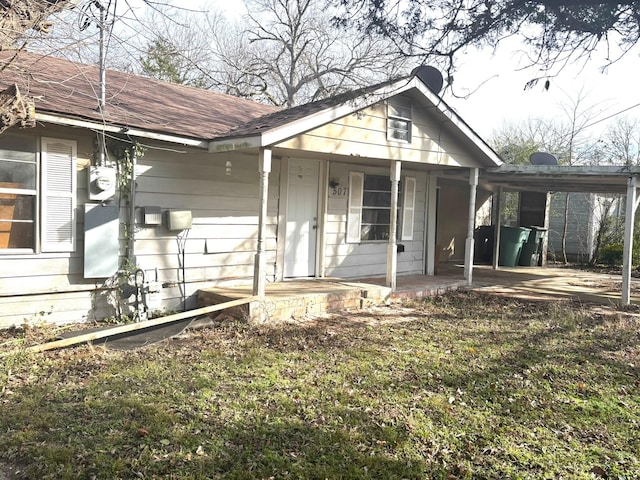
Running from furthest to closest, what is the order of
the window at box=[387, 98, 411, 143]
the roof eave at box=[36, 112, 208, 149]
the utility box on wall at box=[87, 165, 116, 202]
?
the window at box=[387, 98, 411, 143] → the utility box on wall at box=[87, 165, 116, 202] → the roof eave at box=[36, 112, 208, 149]

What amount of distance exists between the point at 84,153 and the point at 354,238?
522 centimetres

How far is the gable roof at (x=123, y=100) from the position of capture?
6.00 metres

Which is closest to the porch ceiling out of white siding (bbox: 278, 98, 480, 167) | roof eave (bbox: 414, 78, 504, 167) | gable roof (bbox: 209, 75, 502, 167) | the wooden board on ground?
roof eave (bbox: 414, 78, 504, 167)

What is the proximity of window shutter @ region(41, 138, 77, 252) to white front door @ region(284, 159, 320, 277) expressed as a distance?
363 cm

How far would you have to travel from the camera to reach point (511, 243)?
1510 cm

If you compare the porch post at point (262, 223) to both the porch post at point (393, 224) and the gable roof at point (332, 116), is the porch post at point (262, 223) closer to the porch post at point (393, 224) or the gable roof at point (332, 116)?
the gable roof at point (332, 116)

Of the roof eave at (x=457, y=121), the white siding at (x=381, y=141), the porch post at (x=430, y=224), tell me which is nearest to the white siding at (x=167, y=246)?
the white siding at (x=381, y=141)

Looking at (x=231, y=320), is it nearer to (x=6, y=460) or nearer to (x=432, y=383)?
(x=432, y=383)

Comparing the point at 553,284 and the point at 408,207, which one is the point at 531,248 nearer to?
the point at 553,284

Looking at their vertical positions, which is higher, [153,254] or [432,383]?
[153,254]

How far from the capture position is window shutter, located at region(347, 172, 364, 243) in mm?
10188

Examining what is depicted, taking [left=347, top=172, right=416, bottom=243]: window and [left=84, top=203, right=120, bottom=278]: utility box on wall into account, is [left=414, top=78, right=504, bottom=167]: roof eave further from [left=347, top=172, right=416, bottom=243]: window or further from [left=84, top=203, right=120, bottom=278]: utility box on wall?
[left=84, top=203, right=120, bottom=278]: utility box on wall

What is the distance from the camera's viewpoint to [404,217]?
11180 millimetres

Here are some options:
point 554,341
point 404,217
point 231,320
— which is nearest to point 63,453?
point 231,320
